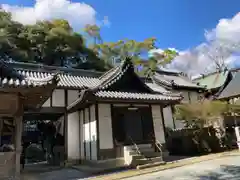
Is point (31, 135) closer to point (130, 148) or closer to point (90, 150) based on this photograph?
point (90, 150)

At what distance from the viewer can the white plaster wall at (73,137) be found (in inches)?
563

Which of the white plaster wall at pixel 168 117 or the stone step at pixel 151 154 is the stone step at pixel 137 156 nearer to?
the stone step at pixel 151 154

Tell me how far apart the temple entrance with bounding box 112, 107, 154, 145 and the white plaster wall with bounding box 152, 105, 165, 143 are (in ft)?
1.25

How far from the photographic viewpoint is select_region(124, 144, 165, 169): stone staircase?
11158mm

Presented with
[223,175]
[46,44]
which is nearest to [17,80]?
[223,175]

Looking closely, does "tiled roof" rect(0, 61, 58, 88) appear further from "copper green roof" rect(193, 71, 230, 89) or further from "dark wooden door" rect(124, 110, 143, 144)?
"copper green roof" rect(193, 71, 230, 89)

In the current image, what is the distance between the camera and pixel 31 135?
785 inches

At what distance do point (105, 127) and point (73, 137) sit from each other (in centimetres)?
349

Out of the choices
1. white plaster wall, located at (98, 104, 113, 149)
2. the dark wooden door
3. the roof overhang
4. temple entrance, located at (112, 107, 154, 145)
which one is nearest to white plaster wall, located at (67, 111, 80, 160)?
the roof overhang

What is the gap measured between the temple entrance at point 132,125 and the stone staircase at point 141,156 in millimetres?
458

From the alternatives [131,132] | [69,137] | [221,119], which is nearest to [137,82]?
[131,132]

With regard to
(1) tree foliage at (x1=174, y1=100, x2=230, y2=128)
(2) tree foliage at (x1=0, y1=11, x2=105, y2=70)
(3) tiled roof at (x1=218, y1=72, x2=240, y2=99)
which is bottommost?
(1) tree foliage at (x1=174, y1=100, x2=230, y2=128)

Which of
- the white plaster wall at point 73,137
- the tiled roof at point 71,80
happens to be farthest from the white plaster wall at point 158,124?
the white plaster wall at point 73,137

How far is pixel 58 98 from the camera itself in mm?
14273
